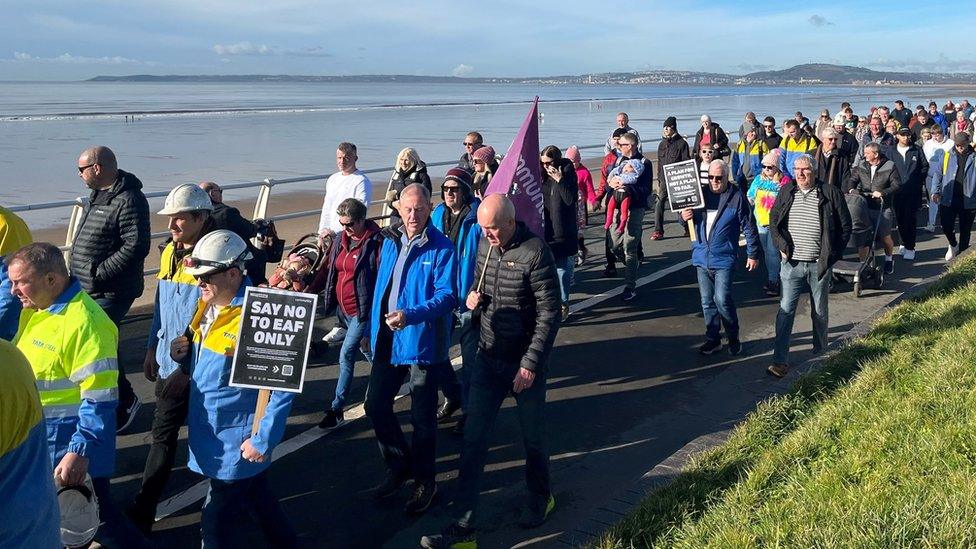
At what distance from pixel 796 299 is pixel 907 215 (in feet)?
19.7

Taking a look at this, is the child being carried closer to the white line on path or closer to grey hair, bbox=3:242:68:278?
the white line on path

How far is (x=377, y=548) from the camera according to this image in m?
4.89

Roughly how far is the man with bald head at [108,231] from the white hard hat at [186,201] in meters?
1.17

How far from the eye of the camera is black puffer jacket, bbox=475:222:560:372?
4.89m

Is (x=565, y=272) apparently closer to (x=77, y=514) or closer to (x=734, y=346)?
(x=734, y=346)

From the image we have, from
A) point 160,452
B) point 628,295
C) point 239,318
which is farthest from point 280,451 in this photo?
point 628,295

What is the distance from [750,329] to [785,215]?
1812 mm

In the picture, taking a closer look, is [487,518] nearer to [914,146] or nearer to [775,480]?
[775,480]

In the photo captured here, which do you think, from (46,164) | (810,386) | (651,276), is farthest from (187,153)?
(810,386)

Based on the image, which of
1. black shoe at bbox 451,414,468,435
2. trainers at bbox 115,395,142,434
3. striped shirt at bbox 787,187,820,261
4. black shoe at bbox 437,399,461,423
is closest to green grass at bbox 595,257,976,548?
striped shirt at bbox 787,187,820,261

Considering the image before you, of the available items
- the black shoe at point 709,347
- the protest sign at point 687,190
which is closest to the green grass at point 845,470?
the black shoe at point 709,347

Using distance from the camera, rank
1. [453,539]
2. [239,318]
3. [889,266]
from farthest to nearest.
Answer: [889,266], [453,539], [239,318]

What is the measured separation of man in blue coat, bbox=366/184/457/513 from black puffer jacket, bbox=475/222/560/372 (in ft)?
1.09

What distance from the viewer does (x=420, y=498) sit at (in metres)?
5.28
